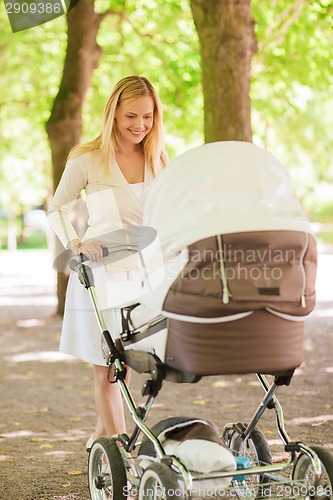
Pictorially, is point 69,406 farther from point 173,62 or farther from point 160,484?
point 173,62

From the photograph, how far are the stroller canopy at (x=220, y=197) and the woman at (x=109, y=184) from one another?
37.2 inches

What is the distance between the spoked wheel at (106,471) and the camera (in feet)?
14.7

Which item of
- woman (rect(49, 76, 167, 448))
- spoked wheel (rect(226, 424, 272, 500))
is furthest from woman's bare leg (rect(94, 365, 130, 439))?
spoked wheel (rect(226, 424, 272, 500))

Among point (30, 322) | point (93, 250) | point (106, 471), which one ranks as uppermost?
point (93, 250)

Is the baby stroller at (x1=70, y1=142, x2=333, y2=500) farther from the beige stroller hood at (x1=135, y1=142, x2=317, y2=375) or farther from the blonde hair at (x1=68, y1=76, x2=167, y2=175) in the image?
the blonde hair at (x1=68, y1=76, x2=167, y2=175)

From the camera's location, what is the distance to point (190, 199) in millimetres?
4125

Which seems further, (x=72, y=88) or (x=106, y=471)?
(x=72, y=88)

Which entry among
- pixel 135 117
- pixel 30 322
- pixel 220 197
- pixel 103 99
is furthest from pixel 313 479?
pixel 103 99

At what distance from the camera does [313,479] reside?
4160 mm

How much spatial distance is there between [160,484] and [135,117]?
2.09 m

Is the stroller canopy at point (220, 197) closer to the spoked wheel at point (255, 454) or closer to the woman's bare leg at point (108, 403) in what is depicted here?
the spoked wheel at point (255, 454)

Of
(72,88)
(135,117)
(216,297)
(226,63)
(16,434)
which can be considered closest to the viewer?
(216,297)

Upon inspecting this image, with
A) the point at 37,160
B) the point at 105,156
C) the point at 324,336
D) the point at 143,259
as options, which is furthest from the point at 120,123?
the point at 37,160

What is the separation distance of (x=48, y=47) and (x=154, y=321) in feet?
54.8
